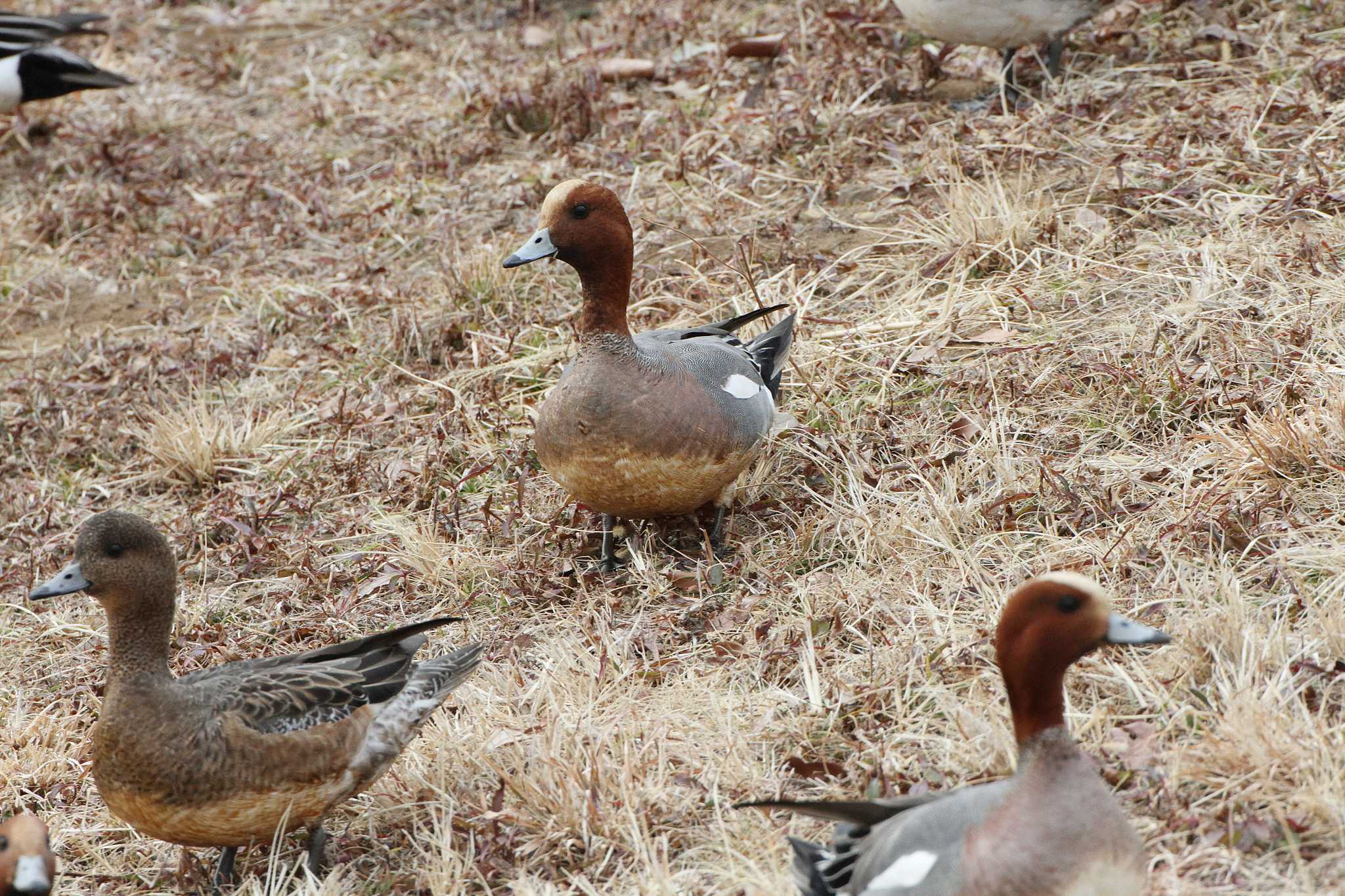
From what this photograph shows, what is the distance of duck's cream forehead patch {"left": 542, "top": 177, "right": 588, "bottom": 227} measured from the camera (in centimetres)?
424

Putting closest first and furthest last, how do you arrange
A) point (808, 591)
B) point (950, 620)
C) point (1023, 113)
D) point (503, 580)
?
1. point (950, 620)
2. point (808, 591)
3. point (503, 580)
4. point (1023, 113)

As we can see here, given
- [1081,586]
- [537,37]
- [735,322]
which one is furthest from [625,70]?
[1081,586]

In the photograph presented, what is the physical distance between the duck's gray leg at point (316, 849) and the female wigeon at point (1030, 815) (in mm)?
1286

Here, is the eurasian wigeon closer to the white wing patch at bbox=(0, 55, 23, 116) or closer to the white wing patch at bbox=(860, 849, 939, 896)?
the white wing patch at bbox=(0, 55, 23, 116)

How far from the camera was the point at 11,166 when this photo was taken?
748 cm

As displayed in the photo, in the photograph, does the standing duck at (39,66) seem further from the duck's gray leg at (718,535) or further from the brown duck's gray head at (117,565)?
the brown duck's gray head at (117,565)

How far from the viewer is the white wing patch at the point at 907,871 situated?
8.39 feet

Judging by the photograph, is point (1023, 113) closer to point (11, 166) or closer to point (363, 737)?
point (363, 737)

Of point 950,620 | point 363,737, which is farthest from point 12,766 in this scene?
point 950,620

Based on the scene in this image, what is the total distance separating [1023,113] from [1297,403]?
7.67ft

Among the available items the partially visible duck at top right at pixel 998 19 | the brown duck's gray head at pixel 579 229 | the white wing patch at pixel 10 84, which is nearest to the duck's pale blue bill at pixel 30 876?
the brown duck's gray head at pixel 579 229

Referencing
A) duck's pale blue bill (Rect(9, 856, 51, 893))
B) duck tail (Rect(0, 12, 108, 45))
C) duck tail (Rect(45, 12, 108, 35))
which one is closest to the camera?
duck's pale blue bill (Rect(9, 856, 51, 893))

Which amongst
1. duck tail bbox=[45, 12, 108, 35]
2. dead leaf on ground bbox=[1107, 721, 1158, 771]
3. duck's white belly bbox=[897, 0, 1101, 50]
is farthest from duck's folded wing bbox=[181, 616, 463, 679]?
duck tail bbox=[45, 12, 108, 35]

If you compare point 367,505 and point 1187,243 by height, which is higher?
point 1187,243
